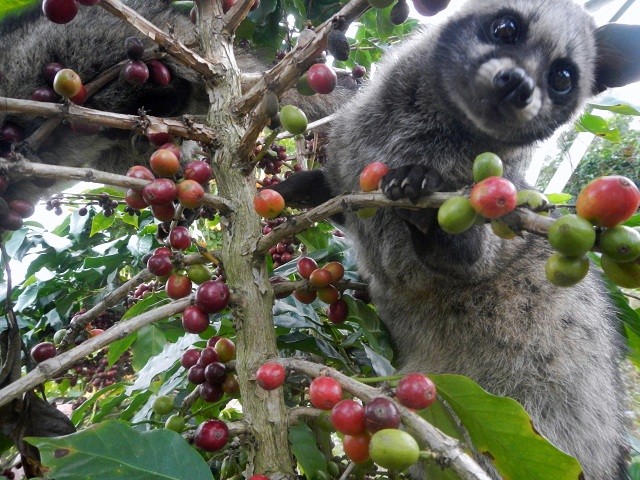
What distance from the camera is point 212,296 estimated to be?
3.84 ft

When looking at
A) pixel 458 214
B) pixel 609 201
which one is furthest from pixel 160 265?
pixel 609 201

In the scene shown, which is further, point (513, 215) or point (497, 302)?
point (497, 302)

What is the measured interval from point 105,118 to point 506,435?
1077 millimetres

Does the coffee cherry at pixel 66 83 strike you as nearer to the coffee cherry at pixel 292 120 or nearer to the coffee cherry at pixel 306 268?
the coffee cherry at pixel 292 120

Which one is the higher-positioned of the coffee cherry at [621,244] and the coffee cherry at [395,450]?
the coffee cherry at [621,244]

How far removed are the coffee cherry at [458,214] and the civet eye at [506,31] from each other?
1.38 metres

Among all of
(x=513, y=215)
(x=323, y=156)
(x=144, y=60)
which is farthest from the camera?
(x=323, y=156)

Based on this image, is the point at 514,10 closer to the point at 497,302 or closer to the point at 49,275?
the point at 497,302

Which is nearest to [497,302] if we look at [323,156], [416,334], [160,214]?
[416,334]

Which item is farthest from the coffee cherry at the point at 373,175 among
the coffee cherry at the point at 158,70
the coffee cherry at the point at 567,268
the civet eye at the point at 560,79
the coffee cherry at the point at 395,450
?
the civet eye at the point at 560,79

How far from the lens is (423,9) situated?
1.25 metres

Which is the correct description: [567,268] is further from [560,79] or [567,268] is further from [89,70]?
[89,70]

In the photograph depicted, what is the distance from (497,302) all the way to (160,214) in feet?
4.49

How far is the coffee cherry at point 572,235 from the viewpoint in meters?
0.77
